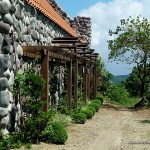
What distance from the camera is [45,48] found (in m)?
10.9

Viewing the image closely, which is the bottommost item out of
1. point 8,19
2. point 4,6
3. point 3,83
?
point 3,83

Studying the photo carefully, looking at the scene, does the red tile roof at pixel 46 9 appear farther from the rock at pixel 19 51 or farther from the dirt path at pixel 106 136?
the dirt path at pixel 106 136

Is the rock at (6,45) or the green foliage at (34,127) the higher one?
the rock at (6,45)

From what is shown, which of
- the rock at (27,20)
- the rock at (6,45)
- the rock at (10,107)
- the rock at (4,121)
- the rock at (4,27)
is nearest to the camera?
the rock at (4,27)

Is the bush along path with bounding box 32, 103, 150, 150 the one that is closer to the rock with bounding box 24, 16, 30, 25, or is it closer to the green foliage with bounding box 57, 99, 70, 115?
the green foliage with bounding box 57, 99, 70, 115

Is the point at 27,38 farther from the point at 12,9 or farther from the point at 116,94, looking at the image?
the point at 116,94

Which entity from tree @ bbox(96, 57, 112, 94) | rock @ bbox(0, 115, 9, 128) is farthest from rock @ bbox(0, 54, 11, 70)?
tree @ bbox(96, 57, 112, 94)

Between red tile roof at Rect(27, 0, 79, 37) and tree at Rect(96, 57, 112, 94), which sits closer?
red tile roof at Rect(27, 0, 79, 37)

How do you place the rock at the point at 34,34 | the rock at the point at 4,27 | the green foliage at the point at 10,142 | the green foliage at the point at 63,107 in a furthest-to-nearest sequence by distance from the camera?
the green foliage at the point at 63,107 → the rock at the point at 34,34 → the rock at the point at 4,27 → the green foliage at the point at 10,142

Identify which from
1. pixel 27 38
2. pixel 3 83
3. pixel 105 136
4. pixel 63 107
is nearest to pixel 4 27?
pixel 3 83

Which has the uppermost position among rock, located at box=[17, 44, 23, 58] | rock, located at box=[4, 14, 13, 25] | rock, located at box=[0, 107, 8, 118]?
rock, located at box=[4, 14, 13, 25]

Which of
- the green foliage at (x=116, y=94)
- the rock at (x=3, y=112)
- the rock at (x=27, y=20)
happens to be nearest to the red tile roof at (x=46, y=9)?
the rock at (x=27, y=20)

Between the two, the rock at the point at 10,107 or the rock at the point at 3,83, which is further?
the rock at the point at 10,107

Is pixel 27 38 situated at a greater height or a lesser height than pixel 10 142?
greater
